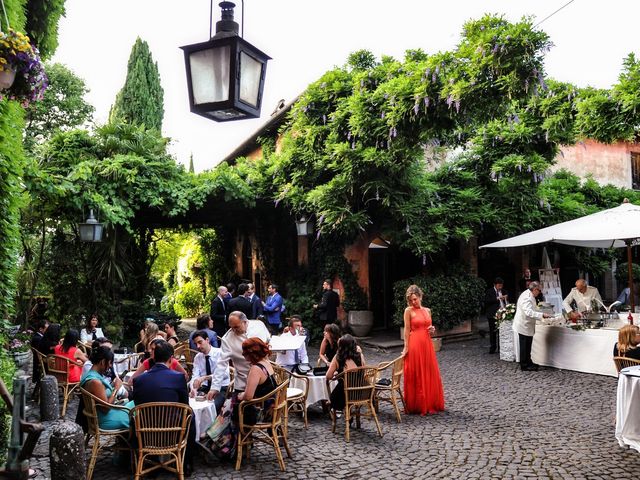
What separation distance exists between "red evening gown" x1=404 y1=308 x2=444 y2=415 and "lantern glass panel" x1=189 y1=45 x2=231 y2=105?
488 cm

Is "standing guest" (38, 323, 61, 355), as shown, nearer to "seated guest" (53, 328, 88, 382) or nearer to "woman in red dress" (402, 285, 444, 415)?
"seated guest" (53, 328, 88, 382)

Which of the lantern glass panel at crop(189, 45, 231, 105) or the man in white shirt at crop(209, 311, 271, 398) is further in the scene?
the man in white shirt at crop(209, 311, 271, 398)

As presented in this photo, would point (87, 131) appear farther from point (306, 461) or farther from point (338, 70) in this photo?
point (306, 461)

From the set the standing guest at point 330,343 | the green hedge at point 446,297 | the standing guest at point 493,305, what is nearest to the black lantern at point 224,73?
the standing guest at point 330,343

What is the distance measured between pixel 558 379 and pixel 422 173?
19.3ft

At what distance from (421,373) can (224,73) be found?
5227 mm

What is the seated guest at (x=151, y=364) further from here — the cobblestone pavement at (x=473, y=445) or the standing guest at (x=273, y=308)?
the standing guest at (x=273, y=308)

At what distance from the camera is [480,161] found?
1452 cm

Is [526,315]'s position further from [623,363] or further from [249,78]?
[249,78]

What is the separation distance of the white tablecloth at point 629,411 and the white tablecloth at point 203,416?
426 cm

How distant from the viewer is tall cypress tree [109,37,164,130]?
22.5m

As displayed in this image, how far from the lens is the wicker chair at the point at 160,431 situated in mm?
4805

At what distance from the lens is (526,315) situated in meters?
9.95

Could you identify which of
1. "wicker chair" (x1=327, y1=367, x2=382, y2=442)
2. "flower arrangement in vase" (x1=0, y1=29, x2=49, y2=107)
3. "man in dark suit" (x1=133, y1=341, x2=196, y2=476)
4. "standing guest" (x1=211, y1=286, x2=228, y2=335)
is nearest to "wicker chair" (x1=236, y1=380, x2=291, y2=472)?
"man in dark suit" (x1=133, y1=341, x2=196, y2=476)
